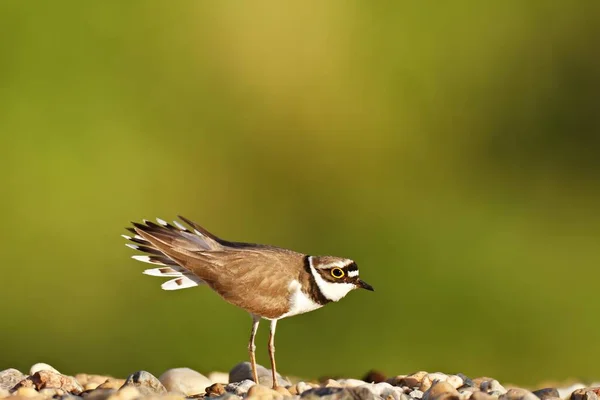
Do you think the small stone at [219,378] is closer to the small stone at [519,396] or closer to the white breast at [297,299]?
the white breast at [297,299]

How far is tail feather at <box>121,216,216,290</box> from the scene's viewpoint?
3502mm

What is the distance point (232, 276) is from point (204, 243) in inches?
8.9

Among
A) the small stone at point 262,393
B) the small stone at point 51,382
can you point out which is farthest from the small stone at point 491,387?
the small stone at point 51,382

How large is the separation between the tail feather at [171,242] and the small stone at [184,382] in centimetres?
39

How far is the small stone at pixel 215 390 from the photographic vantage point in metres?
3.38

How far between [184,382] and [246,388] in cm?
44

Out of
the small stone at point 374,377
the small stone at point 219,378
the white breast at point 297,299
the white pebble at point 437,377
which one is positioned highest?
the white breast at point 297,299

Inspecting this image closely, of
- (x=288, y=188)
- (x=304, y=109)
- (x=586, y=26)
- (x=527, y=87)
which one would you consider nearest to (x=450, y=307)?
(x=288, y=188)

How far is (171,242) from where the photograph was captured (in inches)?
137

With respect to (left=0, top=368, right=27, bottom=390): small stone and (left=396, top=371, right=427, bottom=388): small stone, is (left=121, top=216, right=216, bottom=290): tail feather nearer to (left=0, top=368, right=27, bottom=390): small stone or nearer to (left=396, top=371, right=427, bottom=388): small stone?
(left=0, top=368, right=27, bottom=390): small stone

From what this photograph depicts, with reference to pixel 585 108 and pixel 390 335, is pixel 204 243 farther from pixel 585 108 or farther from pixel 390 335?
pixel 585 108

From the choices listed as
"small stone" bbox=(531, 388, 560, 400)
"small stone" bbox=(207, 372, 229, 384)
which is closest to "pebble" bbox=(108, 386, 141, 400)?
"small stone" bbox=(207, 372, 229, 384)

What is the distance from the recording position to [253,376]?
3.55 m

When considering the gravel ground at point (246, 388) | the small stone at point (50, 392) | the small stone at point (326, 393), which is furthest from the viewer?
the small stone at point (50, 392)
